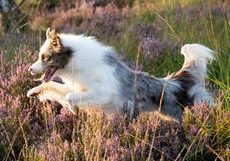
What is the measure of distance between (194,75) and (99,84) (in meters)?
1.03

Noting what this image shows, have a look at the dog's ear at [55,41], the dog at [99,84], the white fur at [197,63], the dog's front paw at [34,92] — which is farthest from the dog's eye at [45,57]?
the white fur at [197,63]

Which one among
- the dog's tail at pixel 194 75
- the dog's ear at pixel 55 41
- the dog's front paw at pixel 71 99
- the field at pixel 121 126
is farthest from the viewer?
the dog's tail at pixel 194 75

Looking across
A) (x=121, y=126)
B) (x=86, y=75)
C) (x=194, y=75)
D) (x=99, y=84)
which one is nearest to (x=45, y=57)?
(x=86, y=75)

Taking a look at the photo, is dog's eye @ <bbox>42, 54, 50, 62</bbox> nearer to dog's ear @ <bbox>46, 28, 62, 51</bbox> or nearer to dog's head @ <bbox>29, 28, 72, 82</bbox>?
dog's head @ <bbox>29, 28, 72, 82</bbox>

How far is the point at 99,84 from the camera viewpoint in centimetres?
527

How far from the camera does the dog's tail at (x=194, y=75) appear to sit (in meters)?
5.63

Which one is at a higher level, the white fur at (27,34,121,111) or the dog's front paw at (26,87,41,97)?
the white fur at (27,34,121,111)

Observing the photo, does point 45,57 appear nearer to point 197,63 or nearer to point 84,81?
point 84,81

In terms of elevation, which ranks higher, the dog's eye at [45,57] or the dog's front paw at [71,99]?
the dog's eye at [45,57]

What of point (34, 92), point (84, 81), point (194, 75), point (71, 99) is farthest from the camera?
point (194, 75)

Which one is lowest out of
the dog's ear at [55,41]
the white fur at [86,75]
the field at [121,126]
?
the field at [121,126]

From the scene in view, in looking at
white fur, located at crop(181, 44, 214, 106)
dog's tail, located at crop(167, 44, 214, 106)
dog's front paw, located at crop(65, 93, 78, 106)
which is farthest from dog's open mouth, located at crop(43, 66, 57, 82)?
white fur, located at crop(181, 44, 214, 106)

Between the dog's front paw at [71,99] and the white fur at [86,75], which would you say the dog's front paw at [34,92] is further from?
the dog's front paw at [71,99]

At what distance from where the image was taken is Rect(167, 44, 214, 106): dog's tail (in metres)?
5.63
